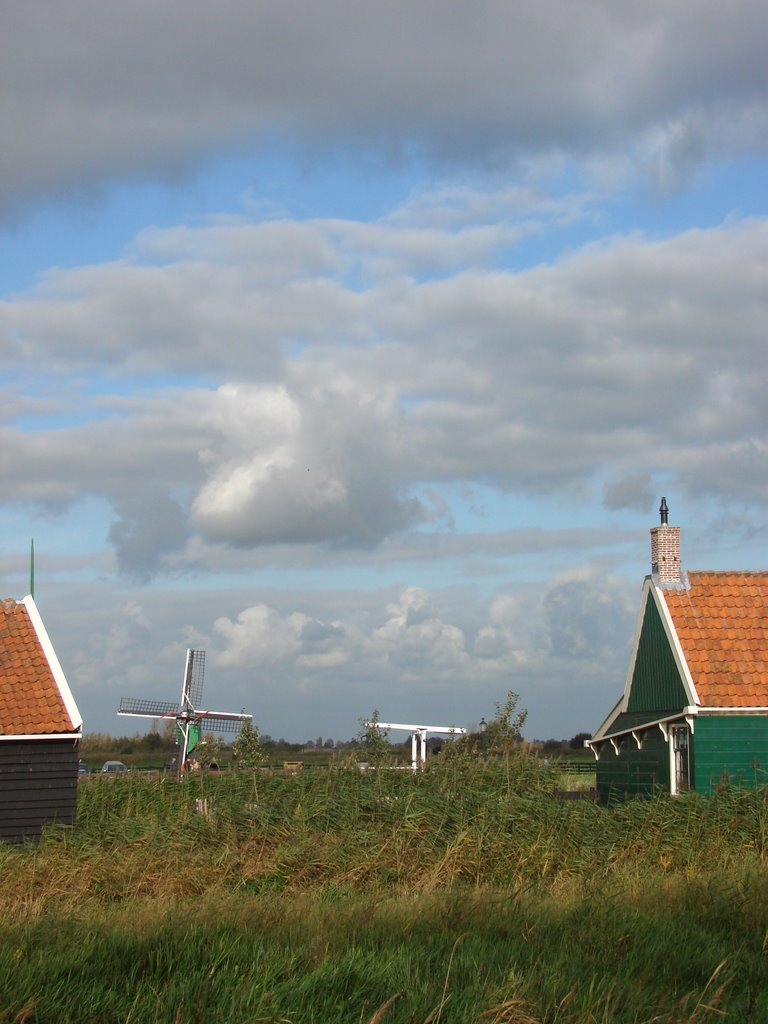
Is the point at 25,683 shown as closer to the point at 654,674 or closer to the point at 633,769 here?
the point at 633,769

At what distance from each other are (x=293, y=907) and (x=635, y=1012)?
384 cm

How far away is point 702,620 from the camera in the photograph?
901 inches

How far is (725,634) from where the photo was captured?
22625 mm

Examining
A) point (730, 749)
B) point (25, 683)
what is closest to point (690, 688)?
point (730, 749)

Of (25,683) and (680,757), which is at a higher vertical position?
(25,683)

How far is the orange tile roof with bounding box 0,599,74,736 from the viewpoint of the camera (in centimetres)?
2091

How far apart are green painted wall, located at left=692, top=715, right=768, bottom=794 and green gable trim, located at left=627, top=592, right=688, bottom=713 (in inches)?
29.5

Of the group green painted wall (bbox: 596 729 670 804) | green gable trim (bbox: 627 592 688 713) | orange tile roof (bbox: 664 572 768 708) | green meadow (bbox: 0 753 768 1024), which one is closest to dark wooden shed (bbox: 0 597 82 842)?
green meadow (bbox: 0 753 768 1024)

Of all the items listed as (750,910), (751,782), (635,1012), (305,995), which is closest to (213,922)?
(305,995)

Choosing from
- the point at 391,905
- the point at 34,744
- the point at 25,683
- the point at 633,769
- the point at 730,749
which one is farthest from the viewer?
the point at 633,769

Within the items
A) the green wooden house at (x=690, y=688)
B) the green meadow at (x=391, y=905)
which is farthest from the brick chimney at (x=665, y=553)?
the green meadow at (x=391, y=905)

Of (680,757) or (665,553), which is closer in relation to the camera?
(680,757)

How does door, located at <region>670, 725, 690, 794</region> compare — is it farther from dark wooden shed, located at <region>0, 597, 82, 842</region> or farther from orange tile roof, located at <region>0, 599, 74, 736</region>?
orange tile roof, located at <region>0, 599, 74, 736</region>

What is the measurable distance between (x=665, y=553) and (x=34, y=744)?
Result: 13234 mm
